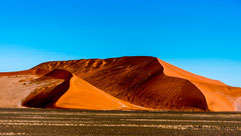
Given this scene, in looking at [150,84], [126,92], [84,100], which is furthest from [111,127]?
[126,92]

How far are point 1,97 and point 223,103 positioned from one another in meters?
53.6

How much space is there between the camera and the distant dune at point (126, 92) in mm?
66750

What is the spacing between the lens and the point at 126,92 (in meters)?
86.9

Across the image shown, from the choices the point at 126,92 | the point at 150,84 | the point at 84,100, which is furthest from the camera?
the point at 126,92

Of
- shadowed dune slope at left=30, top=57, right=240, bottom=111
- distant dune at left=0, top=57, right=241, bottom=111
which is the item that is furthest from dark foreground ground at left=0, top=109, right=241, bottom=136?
shadowed dune slope at left=30, top=57, right=240, bottom=111

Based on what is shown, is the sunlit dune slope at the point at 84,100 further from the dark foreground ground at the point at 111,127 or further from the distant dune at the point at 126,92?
the dark foreground ground at the point at 111,127

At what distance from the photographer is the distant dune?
66750mm

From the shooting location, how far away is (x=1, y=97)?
71062 millimetres

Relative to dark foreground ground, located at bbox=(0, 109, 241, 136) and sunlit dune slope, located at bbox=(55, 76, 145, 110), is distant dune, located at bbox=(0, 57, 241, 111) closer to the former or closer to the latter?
sunlit dune slope, located at bbox=(55, 76, 145, 110)

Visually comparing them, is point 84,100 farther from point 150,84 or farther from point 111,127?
point 111,127

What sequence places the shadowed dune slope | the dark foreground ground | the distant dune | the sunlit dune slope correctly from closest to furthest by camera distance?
the dark foreground ground, the sunlit dune slope, the distant dune, the shadowed dune slope

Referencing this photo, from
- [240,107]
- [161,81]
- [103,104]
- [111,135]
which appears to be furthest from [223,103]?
[111,135]

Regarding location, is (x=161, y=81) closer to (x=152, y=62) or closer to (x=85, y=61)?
(x=152, y=62)

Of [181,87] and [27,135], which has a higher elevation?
[27,135]
